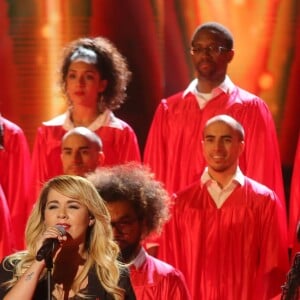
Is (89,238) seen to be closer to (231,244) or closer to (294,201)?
(231,244)

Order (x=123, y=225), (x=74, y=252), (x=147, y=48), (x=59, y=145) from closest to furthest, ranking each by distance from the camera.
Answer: (x=74, y=252)
(x=123, y=225)
(x=59, y=145)
(x=147, y=48)

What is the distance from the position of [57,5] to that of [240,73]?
1114 mm

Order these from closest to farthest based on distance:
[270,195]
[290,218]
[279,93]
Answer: [270,195], [290,218], [279,93]

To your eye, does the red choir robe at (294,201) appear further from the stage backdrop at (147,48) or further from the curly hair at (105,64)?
the curly hair at (105,64)

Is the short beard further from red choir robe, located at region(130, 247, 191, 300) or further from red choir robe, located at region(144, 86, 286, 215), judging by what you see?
red choir robe, located at region(144, 86, 286, 215)

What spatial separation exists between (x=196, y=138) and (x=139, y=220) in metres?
1.31

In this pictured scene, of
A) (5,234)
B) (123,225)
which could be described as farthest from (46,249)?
(5,234)

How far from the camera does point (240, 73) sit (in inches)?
234

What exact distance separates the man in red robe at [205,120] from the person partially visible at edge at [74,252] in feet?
7.05

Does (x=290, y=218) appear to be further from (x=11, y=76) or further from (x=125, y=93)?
(x=11, y=76)

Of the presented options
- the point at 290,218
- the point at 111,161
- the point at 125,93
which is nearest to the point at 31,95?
the point at 125,93

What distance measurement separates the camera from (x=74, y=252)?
306 cm

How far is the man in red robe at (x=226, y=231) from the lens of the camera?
4723mm

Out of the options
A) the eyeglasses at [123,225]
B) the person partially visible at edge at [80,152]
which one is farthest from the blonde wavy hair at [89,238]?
the person partially visible at edge at [80,152]
